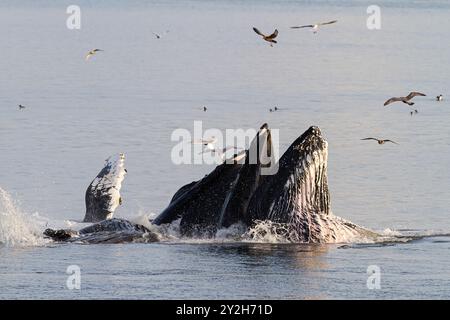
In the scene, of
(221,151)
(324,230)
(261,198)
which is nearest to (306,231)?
(324,230)

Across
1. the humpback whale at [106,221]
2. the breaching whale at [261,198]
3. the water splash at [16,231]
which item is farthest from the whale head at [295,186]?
the water splash at [16,231]

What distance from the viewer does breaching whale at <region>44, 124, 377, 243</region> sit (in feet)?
65.9

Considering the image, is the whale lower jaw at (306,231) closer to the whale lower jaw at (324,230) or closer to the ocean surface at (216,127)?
the whale lower jaw at (324,230)

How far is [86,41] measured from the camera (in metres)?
66.4

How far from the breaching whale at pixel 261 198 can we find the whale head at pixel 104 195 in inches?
85.0

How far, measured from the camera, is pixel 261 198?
66.1ft

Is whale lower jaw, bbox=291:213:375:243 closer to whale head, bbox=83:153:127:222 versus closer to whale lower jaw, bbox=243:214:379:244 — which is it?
whale lower jaw, bbox=243:214:379:244

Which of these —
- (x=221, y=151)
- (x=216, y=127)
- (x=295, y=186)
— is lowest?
(x=295, y=186)

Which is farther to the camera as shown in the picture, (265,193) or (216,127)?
(216,127)

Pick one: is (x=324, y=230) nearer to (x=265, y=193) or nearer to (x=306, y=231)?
(x=306, y=231)

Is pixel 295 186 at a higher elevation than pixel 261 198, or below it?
higher

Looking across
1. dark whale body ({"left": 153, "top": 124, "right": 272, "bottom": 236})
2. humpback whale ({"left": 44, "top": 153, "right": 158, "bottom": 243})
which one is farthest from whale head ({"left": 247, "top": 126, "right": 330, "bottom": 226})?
humpback whale ({"left": 44, "top": 153, "right": 158, "bottom": 243})

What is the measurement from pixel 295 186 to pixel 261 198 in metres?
0.47
